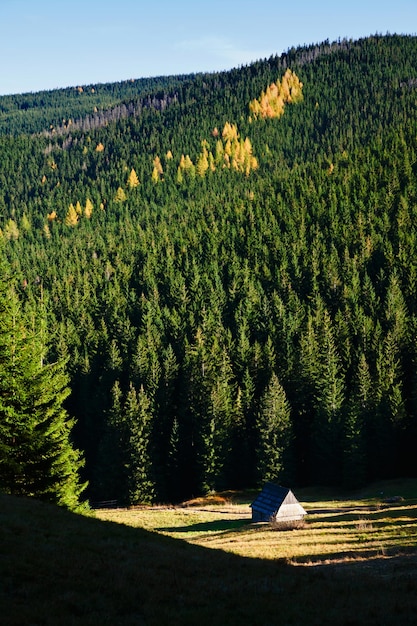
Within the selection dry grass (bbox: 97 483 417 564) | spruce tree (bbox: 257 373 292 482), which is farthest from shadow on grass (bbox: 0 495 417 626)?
spruce tree (bbox: 257 373 292 482)

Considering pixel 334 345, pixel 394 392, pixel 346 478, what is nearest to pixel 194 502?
pixel 346 478

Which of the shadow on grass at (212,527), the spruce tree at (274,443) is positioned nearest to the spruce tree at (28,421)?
the shadow on grass at (212,527)

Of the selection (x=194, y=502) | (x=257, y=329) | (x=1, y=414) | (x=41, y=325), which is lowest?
(x=194, y=502)

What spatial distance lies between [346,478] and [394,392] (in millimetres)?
11661

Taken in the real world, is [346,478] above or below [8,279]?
below

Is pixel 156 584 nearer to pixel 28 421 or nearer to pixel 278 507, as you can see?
pixel 28 421

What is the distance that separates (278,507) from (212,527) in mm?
6885

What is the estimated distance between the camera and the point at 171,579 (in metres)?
17.8

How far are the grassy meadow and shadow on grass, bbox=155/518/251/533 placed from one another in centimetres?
1824

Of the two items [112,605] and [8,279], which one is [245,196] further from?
[112,605]

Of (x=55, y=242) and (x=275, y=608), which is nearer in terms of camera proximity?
(x=275, y=608)

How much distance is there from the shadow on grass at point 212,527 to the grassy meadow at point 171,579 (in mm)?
18240

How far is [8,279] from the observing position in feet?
98.2

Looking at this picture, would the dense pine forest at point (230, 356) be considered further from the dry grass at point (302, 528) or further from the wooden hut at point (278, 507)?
the wooden hut at point (278, 507)
